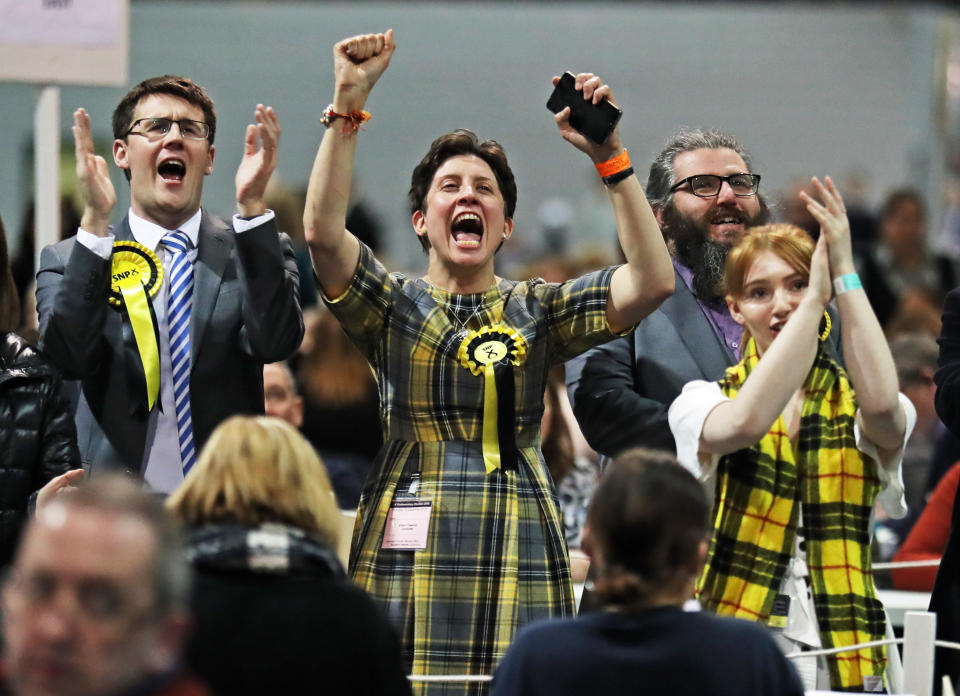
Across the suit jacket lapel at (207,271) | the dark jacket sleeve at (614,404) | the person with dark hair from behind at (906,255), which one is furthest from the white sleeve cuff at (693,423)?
the person with dark hair from behind at (906,255)

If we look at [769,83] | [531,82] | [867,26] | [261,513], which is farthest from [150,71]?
[261,513]

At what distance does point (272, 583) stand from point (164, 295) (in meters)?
1.40

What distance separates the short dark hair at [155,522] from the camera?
1973 mm

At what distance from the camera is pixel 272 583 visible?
2381 mm

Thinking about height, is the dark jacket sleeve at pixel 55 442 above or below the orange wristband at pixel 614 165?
below

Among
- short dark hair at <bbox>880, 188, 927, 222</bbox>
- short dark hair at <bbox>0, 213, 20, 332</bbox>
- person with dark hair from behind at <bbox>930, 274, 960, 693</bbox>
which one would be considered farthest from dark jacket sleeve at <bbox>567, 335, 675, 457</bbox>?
short dark hair at <bbox>880, 188, 927, 222</bbox>

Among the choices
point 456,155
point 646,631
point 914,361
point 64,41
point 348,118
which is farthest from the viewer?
point 914,361

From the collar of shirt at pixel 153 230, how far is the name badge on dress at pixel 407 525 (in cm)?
87

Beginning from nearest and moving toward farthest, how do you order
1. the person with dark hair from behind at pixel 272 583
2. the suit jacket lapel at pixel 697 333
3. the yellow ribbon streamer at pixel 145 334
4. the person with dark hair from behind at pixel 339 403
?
the person with dark hair from behind at pixel 272 583
the yellow ribbon streamer at pixel 145 334
the suit jacket lapel at pixel 697 333
the person with dark hair from behind at pixel 339 403

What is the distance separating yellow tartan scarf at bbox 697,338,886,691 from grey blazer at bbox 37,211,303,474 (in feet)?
3.50

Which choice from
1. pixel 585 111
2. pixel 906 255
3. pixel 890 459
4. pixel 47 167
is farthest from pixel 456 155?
pixel 906 255

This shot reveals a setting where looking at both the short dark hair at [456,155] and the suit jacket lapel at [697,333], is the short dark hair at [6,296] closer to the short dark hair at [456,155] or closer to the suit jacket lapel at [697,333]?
the short dark hair at [456,155]

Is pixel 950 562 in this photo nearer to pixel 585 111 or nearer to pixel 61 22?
pixel 585 111

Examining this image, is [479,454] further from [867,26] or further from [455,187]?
[867,26]
